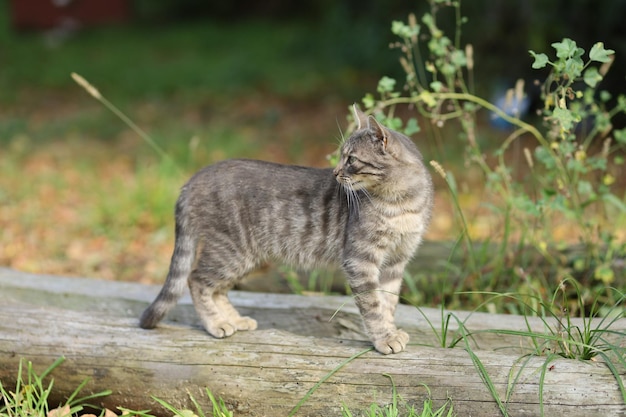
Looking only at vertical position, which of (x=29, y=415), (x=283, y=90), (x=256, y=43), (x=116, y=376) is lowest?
(x=29, y=415)

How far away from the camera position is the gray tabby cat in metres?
3.32

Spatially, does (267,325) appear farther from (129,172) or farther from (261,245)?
(129,172)

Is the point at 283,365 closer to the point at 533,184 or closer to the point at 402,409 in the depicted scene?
the point at 402,409

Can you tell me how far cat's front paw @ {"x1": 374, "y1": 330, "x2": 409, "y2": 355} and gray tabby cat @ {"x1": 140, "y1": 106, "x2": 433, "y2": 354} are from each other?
7 centimetres

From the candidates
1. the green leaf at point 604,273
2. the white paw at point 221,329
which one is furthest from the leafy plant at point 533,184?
the white paw at point 221,329

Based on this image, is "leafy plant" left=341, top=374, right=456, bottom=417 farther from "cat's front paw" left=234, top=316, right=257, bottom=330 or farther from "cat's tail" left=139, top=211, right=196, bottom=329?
"cat's tail" left=139, top=211, right=196, bottom=329

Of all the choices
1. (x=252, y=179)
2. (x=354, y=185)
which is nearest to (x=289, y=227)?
(x=252, y=179)

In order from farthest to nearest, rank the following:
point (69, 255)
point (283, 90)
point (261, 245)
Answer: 1. point (283, 90)
2. point (69, 255)
3. point (261, 245)

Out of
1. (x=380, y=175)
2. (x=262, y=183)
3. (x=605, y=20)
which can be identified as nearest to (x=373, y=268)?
(x=380, y=175)

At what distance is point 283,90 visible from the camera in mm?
10867

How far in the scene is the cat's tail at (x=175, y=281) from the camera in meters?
3.47

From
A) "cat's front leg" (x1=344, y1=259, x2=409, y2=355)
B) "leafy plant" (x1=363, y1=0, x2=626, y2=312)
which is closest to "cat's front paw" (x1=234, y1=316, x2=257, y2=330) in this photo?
"cat's front leg" (x1=344, y1=259, x2=409, y2=355)

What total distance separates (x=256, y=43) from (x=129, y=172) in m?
6.70

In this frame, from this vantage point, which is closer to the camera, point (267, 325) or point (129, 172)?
point (267, 325)
